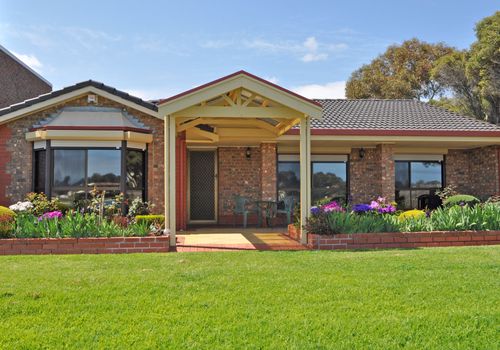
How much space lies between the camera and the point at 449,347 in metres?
3.99

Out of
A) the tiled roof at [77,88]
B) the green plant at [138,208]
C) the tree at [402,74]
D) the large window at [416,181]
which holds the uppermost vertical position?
the tree at [402,74]

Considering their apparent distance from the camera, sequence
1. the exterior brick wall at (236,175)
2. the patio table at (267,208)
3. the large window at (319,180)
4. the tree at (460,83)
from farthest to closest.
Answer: the tree at (460,83), the large window at (319,180), the exterior brick wall at (236,175), the patio table at (267,208)

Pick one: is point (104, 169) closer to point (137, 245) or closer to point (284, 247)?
point (137, 245)

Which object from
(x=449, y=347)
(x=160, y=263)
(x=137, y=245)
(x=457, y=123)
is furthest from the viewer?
(x=457, y=123)

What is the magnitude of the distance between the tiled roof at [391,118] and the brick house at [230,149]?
0.05 m

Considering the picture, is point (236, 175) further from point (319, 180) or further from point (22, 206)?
point (22, 206)

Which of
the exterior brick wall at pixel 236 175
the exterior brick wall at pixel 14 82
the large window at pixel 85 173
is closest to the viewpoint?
the large window at pixel 85 173

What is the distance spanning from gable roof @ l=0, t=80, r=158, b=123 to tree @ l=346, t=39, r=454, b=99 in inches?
1164

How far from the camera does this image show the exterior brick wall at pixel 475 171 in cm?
1530

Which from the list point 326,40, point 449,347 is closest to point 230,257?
point 449,347

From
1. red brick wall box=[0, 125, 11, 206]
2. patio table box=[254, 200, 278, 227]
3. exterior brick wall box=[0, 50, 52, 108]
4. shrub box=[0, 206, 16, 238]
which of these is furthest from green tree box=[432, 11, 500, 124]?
shrub box=[0, 206, 16, 238]

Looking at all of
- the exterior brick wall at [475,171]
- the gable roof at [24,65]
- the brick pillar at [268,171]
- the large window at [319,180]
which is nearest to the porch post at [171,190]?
the brick pillar at [268,171]

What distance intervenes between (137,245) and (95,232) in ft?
2.90

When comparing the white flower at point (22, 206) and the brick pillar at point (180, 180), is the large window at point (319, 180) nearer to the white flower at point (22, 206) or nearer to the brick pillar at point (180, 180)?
the brick pillar at point (180, 180)
